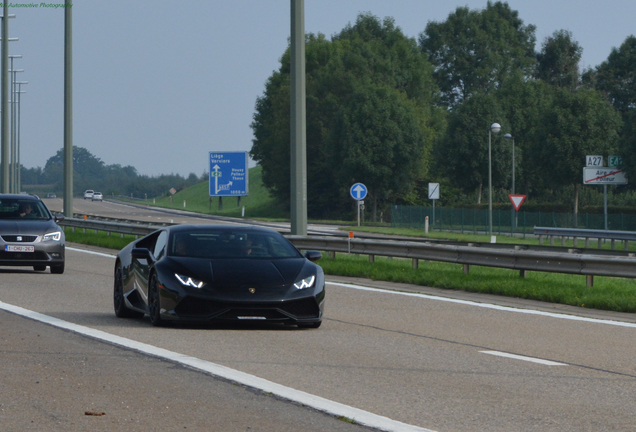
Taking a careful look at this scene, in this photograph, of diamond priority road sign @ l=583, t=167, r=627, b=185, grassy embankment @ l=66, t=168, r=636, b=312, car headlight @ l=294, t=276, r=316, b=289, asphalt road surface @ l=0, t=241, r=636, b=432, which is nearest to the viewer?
asphalt road surface @ l=0, t=241, r=636, b=432

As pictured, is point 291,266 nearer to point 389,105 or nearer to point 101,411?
point 101,411

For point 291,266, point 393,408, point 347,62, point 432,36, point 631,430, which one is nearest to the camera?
point 631,430

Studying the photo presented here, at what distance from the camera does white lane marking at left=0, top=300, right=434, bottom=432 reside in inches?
246

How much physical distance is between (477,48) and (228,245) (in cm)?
9240

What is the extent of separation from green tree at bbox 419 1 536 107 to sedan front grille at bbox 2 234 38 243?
3224 inches

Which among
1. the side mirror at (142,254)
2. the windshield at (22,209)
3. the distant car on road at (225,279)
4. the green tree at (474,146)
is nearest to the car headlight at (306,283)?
the distant car on road at (225,279)

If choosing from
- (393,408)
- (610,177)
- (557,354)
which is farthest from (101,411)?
(610,177)

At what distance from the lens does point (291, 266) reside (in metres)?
11.2

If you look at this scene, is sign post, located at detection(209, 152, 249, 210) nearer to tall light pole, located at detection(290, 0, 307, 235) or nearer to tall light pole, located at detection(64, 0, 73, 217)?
tall light pole, located at detection(64, 0, 73, 217)

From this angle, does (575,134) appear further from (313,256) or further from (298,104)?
(313,256)

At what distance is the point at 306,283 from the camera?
36.0 ft

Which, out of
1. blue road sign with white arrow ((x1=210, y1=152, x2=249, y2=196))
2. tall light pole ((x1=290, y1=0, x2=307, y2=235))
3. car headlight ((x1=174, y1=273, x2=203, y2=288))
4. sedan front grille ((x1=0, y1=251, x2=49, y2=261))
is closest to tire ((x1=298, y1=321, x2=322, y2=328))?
car headlight ((x1=174, y1=273, x2=203, y2=288))

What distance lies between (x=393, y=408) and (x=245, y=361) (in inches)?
90.7

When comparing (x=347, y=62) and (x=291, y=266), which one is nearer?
(x=291, y=266)
